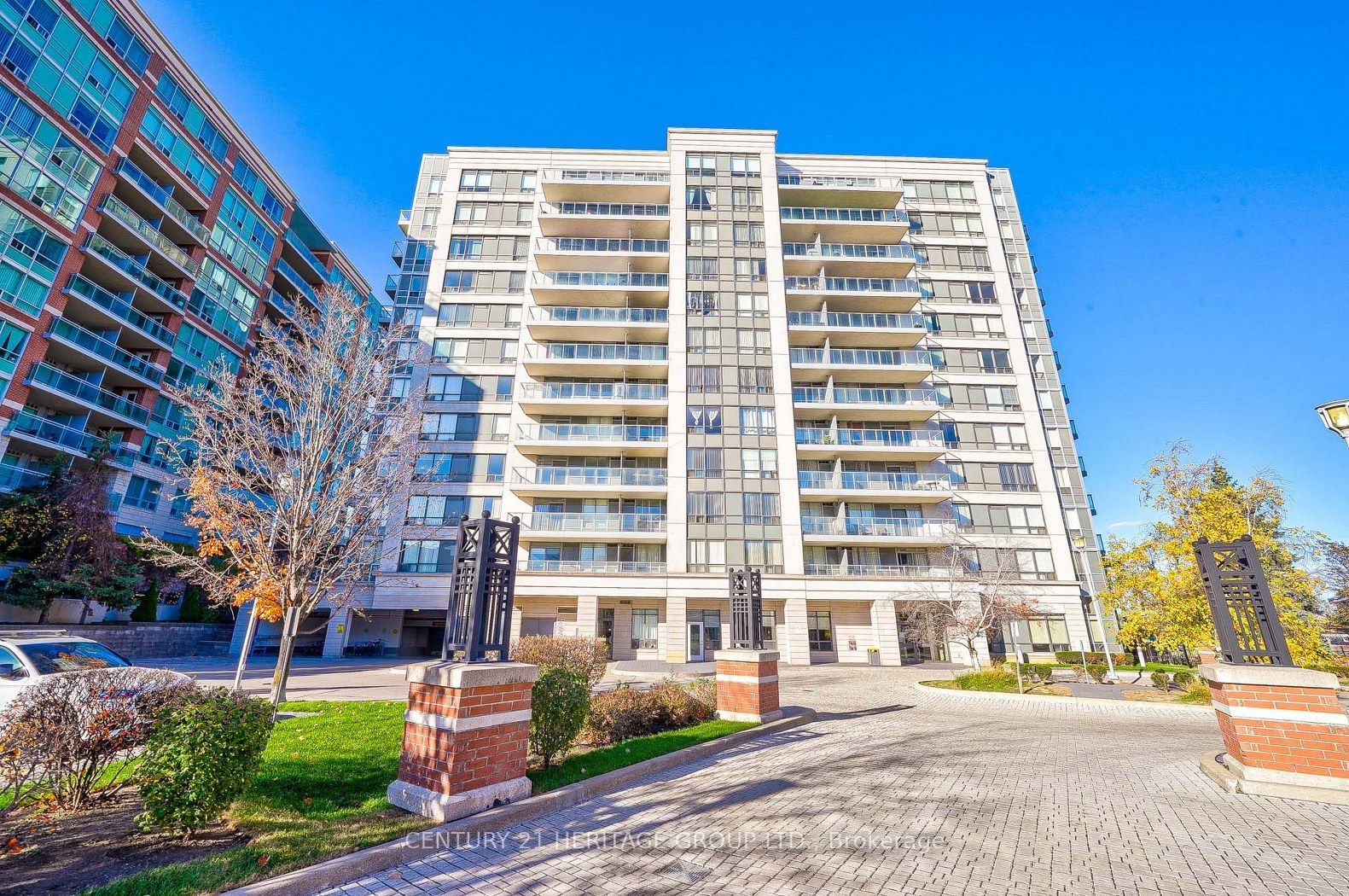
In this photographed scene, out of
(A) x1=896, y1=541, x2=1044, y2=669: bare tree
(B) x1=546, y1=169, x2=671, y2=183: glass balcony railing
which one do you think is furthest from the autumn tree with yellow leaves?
(B) x1=546, y1=169, x2=671, y2=183: glass balcony railing

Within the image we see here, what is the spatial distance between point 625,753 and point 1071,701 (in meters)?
14.9

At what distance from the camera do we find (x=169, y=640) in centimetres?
2622

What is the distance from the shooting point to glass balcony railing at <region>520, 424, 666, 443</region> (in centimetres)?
3281

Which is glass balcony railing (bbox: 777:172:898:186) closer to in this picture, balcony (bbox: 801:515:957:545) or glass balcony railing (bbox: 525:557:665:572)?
balcony (bbox: 801:515:957:545)

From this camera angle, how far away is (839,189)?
38.8m

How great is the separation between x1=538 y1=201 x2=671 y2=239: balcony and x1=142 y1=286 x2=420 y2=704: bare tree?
26.9 meters

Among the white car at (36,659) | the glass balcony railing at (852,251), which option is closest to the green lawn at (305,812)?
the white car at (36,659)

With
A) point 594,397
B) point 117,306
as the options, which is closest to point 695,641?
point 594,397

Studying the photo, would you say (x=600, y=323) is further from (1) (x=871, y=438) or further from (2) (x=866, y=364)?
(1) (x=871, y=438)

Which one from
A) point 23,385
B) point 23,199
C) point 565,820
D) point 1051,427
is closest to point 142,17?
point 23,199

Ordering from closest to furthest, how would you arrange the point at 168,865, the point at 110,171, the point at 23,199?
1. the point at 168,865
2. the point at 23,199
3. the point at 110,171

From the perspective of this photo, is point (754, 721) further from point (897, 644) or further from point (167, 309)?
point (167, 309)

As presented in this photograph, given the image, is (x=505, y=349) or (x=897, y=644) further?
(x=505, y=349)

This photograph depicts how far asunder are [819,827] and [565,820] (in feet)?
8.84
